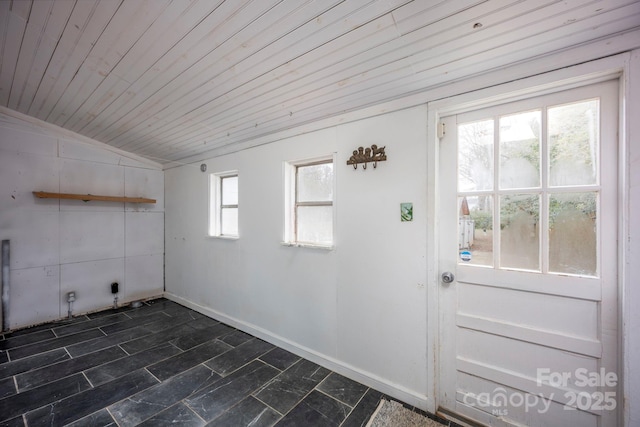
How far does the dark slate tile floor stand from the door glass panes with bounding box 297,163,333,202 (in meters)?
1.66

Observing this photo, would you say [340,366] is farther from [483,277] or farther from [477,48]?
[477,48]

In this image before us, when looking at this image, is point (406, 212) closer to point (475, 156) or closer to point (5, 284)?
point (475, 156)

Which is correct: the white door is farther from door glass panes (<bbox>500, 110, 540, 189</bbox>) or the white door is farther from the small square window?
the small square window

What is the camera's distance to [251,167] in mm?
3064

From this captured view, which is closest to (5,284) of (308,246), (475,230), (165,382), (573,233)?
(165,382)

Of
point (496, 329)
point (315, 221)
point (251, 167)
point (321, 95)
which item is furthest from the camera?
point (251, 167)

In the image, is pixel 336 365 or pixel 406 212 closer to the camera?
pixel 406 212

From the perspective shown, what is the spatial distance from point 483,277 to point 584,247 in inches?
21.5

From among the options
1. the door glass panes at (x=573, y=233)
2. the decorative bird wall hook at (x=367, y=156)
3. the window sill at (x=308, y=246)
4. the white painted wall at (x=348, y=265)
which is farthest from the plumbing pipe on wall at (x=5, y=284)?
the door glass panes at (x=573, y=233)

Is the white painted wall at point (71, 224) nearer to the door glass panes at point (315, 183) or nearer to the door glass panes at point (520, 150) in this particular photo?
the door glass panes at point (315, 183)

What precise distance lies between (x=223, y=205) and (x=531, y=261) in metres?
3.48

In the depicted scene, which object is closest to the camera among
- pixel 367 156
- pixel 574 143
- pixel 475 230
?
pixel 574 143

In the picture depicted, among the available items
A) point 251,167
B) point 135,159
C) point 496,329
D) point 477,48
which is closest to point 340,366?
point 496,329

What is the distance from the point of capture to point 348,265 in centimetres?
227
